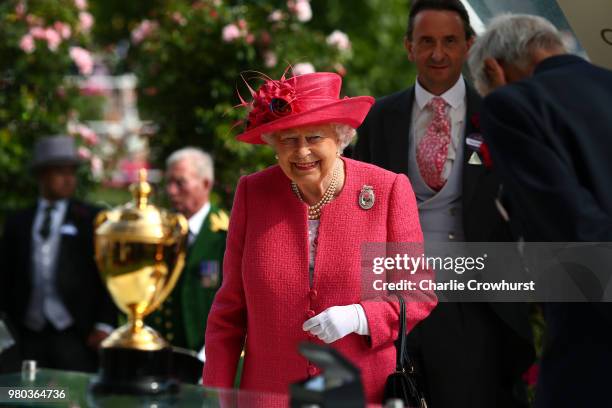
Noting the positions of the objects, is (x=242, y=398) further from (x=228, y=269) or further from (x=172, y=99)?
(x=172, y=99)

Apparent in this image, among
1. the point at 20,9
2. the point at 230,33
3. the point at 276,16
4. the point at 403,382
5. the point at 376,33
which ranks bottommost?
the point at 403,382

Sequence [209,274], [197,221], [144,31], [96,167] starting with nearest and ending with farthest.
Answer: [209,274] < [197,221] < [144,31] < [96,167]

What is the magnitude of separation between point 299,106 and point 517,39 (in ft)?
2.66

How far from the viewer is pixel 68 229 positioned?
7047 mm

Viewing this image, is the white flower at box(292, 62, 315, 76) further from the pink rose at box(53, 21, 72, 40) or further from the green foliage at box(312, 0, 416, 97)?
the green foliage at box(312, 0, 416, 97)

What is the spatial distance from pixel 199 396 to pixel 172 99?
5.53m

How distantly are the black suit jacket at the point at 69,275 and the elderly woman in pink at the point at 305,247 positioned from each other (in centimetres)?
337

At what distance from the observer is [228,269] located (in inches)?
146

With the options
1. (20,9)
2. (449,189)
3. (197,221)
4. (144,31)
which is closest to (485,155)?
(449,189)

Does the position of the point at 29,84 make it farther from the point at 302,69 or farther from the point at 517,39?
the point at 517,39

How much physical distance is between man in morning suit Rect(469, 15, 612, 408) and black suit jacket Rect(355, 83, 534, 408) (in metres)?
0.87

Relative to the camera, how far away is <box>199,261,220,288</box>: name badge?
6148 mm

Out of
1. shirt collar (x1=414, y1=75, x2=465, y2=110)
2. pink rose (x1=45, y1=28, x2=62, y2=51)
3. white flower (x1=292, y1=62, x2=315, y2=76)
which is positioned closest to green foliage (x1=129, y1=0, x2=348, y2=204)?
white flower (x1=292, y1=62, x2=315, y2=76)

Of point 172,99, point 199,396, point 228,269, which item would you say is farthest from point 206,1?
point 199,396
